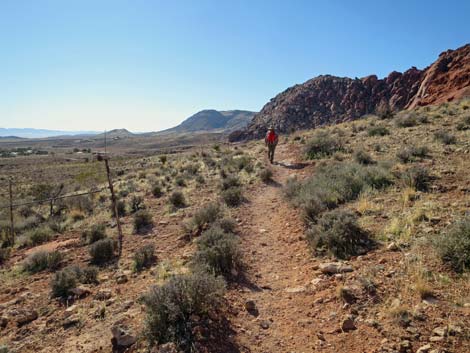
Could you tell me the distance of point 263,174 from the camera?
13.3 meters

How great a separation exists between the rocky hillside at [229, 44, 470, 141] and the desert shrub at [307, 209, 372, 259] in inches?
1885

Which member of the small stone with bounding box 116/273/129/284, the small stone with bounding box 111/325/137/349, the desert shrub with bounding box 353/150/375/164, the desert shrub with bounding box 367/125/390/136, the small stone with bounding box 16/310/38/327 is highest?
the desert shrub with bounding box 367/125/390/136

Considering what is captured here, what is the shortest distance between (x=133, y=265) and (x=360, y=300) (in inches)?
206

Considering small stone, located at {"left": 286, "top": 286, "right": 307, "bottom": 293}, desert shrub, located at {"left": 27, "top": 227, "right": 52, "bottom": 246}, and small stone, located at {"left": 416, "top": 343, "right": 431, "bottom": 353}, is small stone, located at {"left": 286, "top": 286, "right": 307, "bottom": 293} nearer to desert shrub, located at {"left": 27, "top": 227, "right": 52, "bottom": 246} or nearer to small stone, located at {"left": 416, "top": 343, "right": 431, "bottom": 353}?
small stone, located at {"left": 416, "top": 343, "right": 431, "bottom": 353}

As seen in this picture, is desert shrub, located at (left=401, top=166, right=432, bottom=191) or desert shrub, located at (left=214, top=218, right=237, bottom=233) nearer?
desert shrub, located at (left=401, top=166, right=432, bottom=191)

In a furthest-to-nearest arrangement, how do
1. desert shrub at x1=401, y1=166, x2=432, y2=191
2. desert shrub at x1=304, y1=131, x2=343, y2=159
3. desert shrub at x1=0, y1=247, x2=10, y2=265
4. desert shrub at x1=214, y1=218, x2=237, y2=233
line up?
1. desert shrub at x1=304, y1=131, x2=343, y2=159
2. desert shrub at x1=0, y1=247, x2=10, y2=265
3. desert shrub at x1=214, y1=218, x2=237, y2=233
4. desert shrub at x1=401, y1=166, x2=432, y2=191

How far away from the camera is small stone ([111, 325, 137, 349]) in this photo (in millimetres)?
3883

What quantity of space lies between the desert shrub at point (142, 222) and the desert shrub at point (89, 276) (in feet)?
9.44

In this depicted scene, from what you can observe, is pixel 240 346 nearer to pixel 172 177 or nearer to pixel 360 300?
pixel 360 300

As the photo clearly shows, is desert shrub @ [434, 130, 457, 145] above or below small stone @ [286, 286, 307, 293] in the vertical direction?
above

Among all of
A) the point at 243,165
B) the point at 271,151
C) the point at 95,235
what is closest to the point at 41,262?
the point at 95,235

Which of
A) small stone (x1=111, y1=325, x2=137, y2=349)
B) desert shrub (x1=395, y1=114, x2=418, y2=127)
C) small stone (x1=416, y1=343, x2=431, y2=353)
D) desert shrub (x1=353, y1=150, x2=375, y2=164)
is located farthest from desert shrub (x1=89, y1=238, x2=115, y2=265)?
desert shrub (x1=395, y1=114, x2=418, y2=127)

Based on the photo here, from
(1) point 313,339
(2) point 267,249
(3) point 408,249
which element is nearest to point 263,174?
(2) point 267,249

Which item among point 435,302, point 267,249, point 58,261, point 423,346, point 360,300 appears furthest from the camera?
point 58,261
